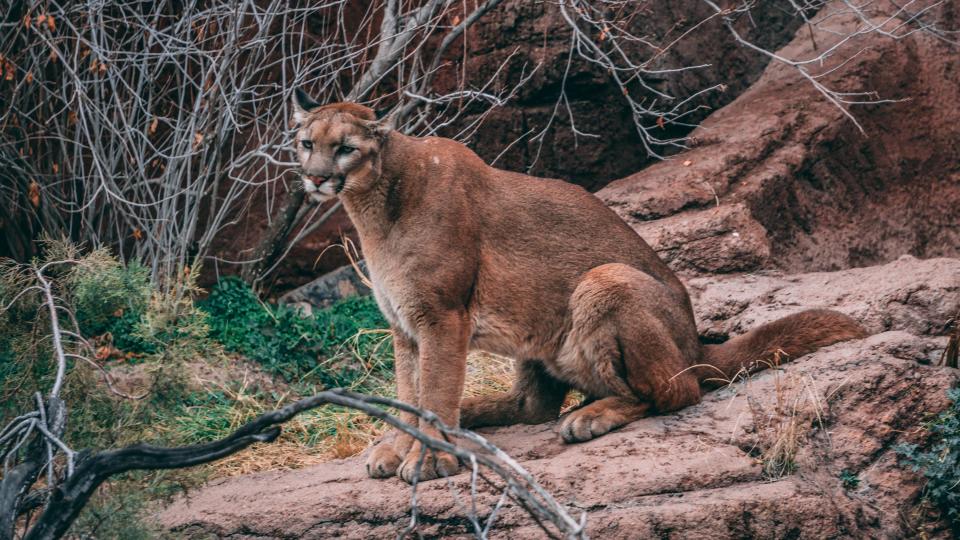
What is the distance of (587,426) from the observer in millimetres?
5703

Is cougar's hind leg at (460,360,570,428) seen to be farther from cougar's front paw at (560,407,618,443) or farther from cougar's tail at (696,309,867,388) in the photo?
cougar's tail at (696,309,867,388)

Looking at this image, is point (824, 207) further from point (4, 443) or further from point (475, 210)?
point (4, 443)

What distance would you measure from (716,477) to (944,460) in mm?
1107

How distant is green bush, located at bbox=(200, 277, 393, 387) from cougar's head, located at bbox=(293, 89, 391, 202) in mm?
2856

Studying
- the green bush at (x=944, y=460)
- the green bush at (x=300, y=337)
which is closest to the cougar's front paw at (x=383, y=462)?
the green bush at (x=944, y=460)

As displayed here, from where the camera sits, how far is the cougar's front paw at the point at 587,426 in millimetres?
5699

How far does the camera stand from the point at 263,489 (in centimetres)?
577

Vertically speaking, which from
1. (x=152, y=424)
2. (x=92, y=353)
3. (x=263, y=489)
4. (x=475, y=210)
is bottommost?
(x=263, y=489)

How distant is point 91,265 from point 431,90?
176 inches

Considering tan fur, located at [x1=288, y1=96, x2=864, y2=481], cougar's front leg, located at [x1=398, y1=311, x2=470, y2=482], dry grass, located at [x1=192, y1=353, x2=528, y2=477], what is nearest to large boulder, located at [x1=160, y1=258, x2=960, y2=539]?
tan fur, located at [x1=288, y1=96, x2=864, y2=481]

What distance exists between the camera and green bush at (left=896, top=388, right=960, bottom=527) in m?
5.24

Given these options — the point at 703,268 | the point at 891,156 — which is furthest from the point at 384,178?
the point at 891,156

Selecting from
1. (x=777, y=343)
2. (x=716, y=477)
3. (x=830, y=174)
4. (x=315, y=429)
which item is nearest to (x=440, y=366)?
(x=716, y=477)

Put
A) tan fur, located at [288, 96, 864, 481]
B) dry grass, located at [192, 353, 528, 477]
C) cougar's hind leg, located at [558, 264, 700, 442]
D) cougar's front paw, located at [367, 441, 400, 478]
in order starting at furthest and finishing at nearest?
dry grass, located at [192, 353, 528, 477]
cougar's hind leg, located at [558, 264, 700, 442]
tan fur, located at [288, 96, 864, 481]
cougar's front paw, located at [367, 441, 400, 478]
